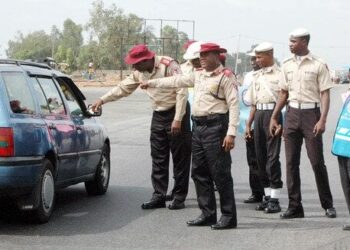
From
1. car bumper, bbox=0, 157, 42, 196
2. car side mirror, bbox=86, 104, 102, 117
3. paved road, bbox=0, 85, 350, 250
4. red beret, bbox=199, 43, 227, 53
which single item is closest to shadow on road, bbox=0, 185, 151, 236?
paved road, bbox=0, 85, 350, 250

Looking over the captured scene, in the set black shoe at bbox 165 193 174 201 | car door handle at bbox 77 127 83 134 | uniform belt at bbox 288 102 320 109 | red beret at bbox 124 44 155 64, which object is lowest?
black shoe at bbox 165 193 174 201

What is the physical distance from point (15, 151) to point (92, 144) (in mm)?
2247

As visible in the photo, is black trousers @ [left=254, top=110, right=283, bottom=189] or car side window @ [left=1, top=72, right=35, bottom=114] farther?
black trousers @ [left=254, top=110, right=283, bottom=189]

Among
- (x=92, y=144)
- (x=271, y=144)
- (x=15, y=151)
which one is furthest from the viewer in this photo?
(x=92, y=144)

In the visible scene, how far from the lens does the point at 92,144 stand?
370 inches

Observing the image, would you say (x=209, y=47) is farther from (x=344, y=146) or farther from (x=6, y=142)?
(x=6, y=142)

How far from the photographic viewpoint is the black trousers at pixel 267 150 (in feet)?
28.2

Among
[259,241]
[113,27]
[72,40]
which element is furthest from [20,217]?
[72,40]

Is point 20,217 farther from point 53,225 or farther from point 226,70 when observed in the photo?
point 226,70

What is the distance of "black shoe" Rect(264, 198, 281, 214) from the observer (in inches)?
339

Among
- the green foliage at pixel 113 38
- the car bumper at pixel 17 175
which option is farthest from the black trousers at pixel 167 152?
the green foliage at pixel 113 38

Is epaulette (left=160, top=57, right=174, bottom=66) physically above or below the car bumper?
above

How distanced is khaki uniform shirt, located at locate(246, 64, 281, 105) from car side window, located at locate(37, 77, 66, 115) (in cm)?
215

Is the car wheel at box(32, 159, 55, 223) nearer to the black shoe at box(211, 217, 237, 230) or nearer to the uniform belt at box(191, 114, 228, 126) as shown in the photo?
the uniform belt at box(191, 114, 228, 126)
